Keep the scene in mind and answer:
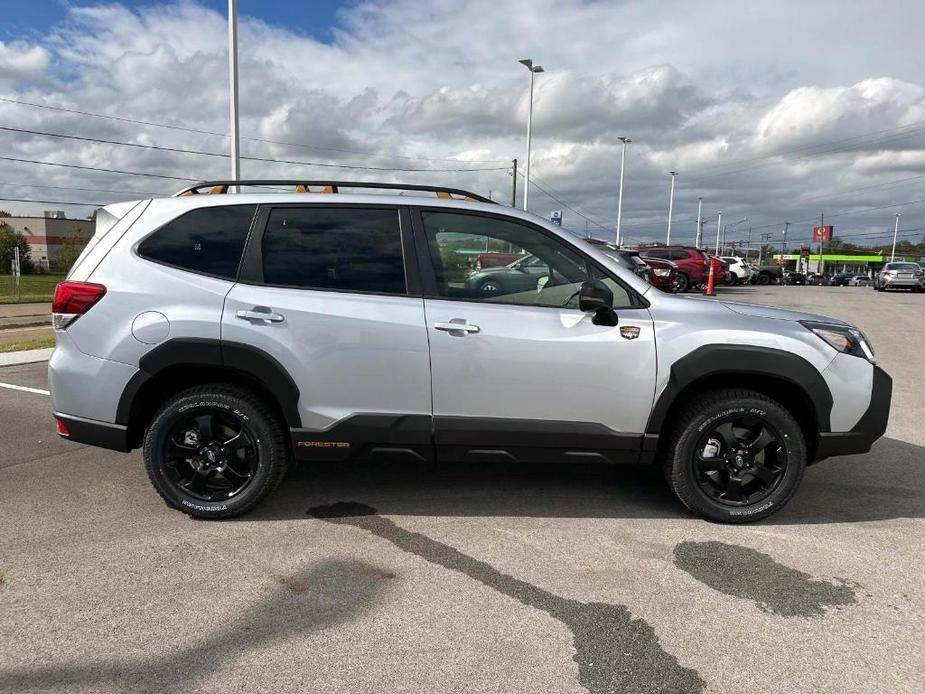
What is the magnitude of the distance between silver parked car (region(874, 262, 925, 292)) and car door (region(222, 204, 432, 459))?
127 ft

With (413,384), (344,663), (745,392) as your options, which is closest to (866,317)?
(745,392)

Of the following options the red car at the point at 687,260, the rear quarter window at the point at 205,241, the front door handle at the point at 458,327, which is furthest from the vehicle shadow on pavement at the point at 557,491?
the red car at the point at 687,260

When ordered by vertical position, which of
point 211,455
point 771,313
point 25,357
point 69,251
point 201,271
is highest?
point 201,271

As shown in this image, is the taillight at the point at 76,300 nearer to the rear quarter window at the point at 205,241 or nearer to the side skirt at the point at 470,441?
the rear quarter window at the point at 205,241

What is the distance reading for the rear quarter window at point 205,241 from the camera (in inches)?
148

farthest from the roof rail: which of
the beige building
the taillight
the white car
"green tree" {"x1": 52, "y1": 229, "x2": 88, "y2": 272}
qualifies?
the beige building

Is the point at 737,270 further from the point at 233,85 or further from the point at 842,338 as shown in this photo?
the point at 842,338

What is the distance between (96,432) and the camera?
378cm

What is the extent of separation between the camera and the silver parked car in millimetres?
34562

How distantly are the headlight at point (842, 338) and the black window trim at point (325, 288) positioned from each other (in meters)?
2.28

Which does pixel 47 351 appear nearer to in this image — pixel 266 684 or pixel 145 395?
pixel 145 395

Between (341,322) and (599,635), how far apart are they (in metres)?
2.02

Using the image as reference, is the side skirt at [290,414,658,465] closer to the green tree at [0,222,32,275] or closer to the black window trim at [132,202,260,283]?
the black window trim at [132,202,260,283]

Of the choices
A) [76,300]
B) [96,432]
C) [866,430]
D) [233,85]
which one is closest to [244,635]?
[96,432]
